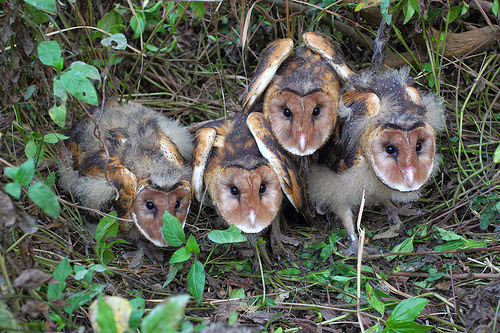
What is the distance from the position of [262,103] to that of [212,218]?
107 centimetres

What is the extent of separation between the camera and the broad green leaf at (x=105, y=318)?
74.4 inches

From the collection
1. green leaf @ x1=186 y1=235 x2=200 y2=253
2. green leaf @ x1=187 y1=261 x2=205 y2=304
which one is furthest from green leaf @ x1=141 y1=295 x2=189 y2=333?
green leaf @ x1=186 y1=235 x2=200 y2=253

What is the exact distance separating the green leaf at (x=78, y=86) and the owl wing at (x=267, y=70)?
1553 millimetres

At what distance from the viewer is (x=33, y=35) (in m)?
3.11

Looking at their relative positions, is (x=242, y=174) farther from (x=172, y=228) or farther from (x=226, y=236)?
(x=172, y=228)

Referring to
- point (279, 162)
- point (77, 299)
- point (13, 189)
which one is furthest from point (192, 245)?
point (13, 189)

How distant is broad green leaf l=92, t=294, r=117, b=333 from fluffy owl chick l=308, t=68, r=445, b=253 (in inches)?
79.6

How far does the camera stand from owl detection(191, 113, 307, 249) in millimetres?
3137

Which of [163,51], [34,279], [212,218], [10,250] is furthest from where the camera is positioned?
[163,51]

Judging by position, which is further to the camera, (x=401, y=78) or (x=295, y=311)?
(x=401, y=78)

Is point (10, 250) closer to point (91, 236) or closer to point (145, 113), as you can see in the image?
point (91, 236)

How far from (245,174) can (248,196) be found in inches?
5.9

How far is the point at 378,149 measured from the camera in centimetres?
321

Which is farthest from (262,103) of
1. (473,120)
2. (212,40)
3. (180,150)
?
(473,120)
